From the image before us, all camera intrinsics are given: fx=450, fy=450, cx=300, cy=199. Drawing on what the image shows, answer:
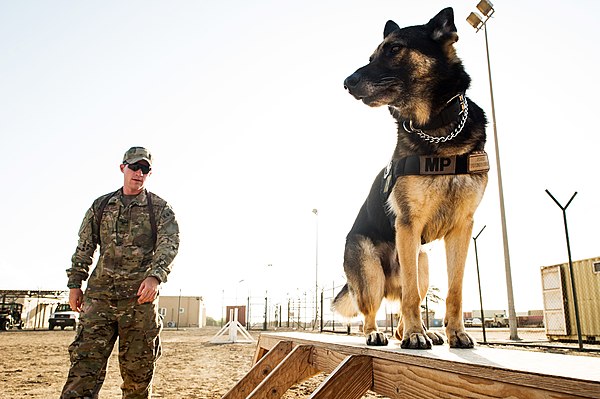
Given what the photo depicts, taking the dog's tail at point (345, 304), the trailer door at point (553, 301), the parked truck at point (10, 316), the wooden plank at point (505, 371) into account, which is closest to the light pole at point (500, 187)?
the trailer door at point (553, 301)

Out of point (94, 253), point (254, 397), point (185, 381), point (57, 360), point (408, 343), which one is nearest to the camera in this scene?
point (408, 343)

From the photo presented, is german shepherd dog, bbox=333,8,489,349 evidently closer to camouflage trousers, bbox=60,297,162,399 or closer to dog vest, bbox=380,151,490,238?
dog vest, bbox=380,151,490,238

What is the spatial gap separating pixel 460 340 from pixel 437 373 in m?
0.94

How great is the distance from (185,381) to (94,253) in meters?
5.00

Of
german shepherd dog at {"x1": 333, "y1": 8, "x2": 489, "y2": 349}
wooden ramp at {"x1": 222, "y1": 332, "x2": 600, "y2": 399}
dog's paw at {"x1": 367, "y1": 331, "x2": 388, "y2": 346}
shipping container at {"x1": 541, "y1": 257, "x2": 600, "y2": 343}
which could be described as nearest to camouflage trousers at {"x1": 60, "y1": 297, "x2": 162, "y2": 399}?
wooden ramp at {"x1": 222, "y1": 332, "x2": 600, "y2": 399}

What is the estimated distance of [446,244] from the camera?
3.09 meters

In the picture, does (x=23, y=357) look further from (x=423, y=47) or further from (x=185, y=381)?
(x=423, y=47)

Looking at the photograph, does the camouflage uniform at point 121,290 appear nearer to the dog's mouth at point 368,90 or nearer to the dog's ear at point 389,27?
the dog's mouth at point 368,90

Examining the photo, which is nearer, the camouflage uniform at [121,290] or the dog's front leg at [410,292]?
the dog's front leg at [410,292]

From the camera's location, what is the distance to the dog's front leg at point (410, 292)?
8.60ft

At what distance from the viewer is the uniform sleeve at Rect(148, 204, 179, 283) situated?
4.05m

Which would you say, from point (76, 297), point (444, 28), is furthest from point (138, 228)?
point (444, 28)

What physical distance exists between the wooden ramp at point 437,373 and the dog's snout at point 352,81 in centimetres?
175

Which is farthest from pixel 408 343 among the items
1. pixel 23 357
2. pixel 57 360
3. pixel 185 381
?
pixel 23 357
